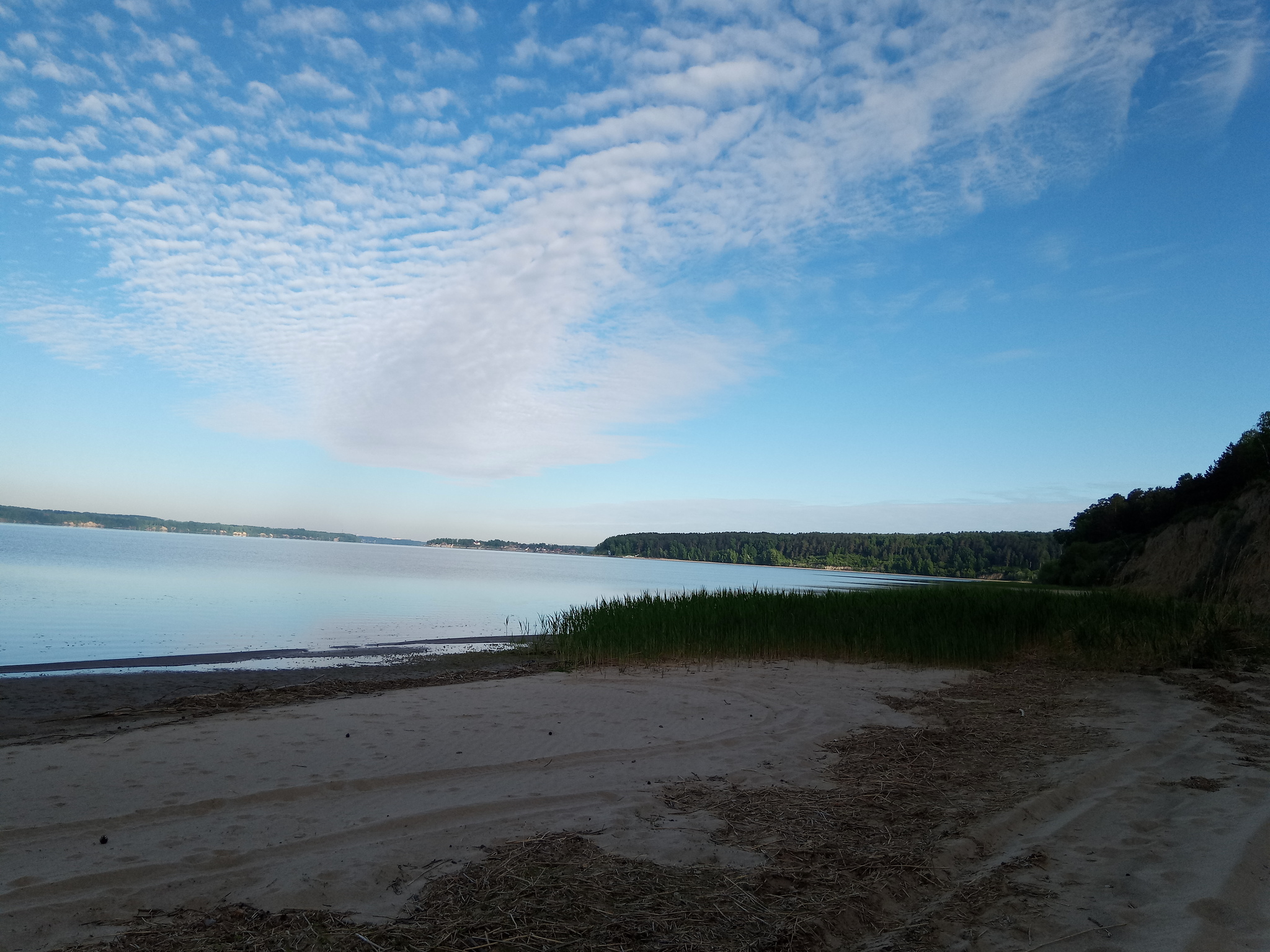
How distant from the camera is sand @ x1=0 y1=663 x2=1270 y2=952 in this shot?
3145 mm

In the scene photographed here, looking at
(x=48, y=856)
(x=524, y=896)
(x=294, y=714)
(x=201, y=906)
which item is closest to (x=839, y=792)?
(x=524, y=896)

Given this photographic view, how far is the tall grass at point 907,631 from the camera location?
39.4 ft

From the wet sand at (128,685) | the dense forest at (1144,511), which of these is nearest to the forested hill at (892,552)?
the dense forest at (1144,511)

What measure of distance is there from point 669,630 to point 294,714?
22.6 ft

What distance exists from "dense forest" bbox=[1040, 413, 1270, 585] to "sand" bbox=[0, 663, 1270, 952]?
2465cm

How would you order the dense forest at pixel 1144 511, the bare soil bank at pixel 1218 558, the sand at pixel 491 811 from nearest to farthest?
the sand at pixel 491 811 < the bare soil bank at pixel 1218 558 < the dense forest at pixel 1144 511

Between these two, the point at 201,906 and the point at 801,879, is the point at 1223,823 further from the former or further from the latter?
the point at 201,906

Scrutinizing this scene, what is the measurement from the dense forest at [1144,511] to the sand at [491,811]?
24.7 m

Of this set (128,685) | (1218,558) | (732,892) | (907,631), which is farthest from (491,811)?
(1218,558)

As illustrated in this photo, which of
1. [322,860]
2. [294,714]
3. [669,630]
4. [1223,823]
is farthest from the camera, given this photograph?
[669,630]

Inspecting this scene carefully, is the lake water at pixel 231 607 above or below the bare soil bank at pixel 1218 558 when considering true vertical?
below

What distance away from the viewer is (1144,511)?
47.5 m

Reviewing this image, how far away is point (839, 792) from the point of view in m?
4.94

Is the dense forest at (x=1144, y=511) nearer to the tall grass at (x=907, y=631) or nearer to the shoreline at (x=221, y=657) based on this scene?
the tall grass at (x=907, y=631)
